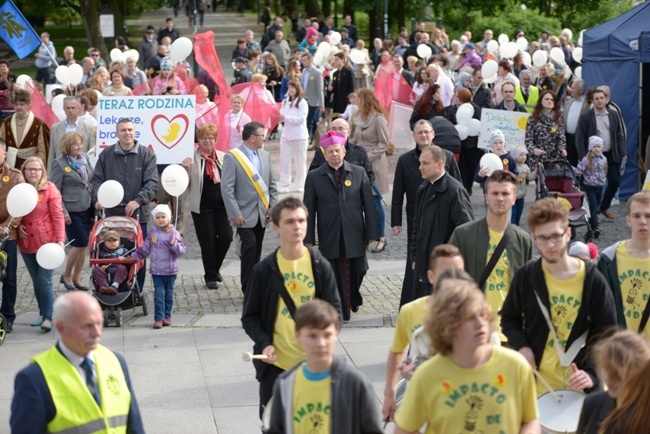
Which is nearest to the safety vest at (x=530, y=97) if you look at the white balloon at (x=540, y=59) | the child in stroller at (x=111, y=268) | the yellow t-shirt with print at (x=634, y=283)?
the white balloon at (x=540, y=59)

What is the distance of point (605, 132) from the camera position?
1609cm

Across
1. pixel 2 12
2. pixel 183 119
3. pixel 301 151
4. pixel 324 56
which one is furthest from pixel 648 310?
pixel 324 56

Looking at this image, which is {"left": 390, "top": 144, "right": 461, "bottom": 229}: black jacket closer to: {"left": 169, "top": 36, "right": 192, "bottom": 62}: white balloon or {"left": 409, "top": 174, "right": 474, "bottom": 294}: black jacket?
{"left": 409, "top": 174, "right": 474, "bottom": 294}: black jacket

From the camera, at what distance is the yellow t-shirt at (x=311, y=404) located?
5148 mm

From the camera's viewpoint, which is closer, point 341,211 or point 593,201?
point 341,211

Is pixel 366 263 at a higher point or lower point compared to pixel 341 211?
lower

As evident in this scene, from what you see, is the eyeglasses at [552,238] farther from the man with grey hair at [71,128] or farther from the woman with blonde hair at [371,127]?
the man with grey hair at [71,128]

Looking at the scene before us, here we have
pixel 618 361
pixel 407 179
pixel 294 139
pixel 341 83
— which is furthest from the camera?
pixel 341 83

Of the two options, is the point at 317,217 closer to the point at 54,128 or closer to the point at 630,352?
the point at 54,128

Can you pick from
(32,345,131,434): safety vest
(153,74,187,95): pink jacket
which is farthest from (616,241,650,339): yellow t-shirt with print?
(153,74,187,95): pink jacket

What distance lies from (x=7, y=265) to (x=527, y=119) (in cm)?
805

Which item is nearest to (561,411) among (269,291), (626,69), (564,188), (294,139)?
(269,291)

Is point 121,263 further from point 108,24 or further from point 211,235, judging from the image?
point 108,24

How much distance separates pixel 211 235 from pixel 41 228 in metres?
2.30
